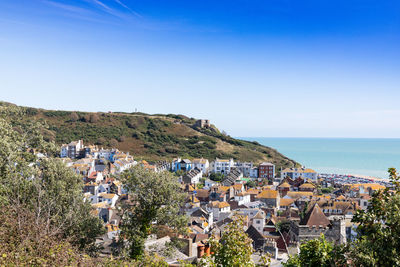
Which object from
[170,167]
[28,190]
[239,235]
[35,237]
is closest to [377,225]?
[239,235]

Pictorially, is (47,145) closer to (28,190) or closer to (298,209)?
(28,190)

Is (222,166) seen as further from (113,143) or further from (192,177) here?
(113,143)

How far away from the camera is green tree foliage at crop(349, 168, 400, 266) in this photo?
7581 mm

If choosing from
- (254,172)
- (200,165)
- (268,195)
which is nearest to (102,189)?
(268,195)

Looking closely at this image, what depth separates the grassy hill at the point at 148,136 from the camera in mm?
101375

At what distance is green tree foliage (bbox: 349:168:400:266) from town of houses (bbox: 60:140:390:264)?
1.67 meters

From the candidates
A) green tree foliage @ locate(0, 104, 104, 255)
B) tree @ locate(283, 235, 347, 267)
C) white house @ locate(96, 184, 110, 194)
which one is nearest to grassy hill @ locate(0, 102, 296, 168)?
white house @ locate(96, 184, 110, 194)

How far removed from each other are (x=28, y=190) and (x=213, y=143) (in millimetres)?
98570

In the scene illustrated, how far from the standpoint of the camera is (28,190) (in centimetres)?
1412

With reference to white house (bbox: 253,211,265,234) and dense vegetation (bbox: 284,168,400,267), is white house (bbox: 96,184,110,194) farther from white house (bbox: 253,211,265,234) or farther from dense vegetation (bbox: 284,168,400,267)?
dense vegetation (bbox: 284,168,400,267)

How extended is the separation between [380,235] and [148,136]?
106927mm

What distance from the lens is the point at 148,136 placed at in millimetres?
112562

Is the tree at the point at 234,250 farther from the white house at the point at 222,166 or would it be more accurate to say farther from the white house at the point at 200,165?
the white house at the point at 222,166

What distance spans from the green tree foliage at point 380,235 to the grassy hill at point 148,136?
3375 inches
